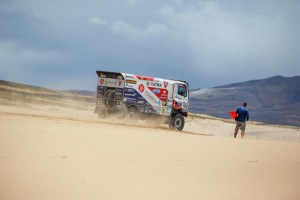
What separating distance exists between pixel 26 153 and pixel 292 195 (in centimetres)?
367

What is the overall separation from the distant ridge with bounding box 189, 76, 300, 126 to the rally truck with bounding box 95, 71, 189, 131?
111474 millimetres

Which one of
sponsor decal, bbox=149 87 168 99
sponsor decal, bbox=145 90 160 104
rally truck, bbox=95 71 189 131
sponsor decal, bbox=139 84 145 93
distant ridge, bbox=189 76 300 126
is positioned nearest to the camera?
rally truck, bbox=95 71 189 131

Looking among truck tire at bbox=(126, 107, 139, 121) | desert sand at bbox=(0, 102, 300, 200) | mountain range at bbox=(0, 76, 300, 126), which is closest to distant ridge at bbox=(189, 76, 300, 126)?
mountain range at bbox=(0, 76, 300, 126)

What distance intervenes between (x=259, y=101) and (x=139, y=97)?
6043 inches

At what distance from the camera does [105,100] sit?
60.2 ft

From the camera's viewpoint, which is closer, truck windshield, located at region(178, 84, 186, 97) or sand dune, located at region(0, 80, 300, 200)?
sand dune, located at region(0, 80, 300, 200)

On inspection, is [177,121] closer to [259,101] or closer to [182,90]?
[182,90]

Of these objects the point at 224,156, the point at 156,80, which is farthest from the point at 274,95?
the point at 224,156

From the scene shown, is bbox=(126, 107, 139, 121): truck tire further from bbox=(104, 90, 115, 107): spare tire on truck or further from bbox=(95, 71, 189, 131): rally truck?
bbox=(104, 90, 115, 107): spare tire on truck

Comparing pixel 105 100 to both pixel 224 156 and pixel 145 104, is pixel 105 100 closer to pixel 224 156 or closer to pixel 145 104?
pixel 145 104

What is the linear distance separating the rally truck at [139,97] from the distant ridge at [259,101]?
111474 mm

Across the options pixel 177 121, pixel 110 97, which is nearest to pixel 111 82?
pixel 110 97

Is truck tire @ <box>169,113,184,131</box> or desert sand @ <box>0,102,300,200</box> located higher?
truck tire @ <box>169,113,184,131</box>

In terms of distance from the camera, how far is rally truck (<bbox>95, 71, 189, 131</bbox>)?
17906 millimetres
